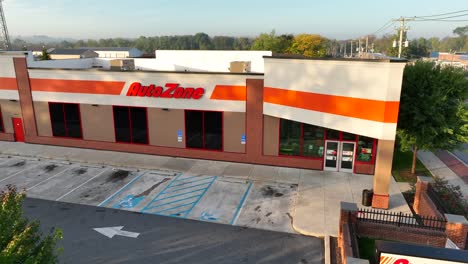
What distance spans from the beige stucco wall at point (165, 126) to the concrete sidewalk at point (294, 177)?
1.17 meters

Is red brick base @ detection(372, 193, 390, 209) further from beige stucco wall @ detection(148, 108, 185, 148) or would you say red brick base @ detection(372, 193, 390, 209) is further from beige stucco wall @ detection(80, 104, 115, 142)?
beige stucco wall @ detection(80, 104, 115, 142)

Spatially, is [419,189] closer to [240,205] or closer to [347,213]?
[347,213]

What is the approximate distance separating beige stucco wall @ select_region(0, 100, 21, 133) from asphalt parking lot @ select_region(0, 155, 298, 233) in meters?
5.79

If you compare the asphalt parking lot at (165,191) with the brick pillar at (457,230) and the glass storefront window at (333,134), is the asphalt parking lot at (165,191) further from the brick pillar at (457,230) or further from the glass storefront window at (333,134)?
the brick pillar at (457,230)

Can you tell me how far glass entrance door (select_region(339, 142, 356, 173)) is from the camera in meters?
21.3

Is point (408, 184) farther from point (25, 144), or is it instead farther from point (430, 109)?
point (25, 144)

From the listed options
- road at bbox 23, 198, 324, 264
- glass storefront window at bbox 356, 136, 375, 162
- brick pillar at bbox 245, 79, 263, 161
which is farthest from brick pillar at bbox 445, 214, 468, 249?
brick pillar at bbox 245, 79, 263, 161

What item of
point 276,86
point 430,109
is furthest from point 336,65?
point 430,109

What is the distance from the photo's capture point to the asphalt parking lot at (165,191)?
16.3 meters

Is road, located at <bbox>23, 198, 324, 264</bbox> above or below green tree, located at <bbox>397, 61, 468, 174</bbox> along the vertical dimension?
below

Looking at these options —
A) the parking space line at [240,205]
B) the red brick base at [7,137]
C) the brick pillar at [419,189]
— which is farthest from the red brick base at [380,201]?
the red brick base at [7,137]

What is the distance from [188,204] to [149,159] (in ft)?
25.8

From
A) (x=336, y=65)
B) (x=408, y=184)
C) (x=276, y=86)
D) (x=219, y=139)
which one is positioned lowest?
(x=408, y=184)

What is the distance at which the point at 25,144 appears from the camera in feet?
89.7
